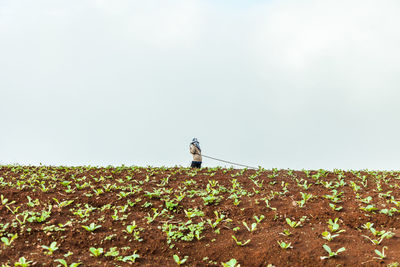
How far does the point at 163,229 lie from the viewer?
617 cm

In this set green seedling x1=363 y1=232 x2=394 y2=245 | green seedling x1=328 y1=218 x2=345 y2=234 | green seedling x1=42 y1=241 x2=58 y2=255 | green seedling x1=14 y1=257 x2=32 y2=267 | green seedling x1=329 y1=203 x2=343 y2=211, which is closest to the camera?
green seedling x1=14 y1=257 x2=32 y2=267

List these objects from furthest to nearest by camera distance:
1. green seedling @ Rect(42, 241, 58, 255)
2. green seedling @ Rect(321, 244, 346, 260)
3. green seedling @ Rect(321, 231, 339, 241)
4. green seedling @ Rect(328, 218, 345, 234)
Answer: green seedling @ Rect(328, 218, 345, 234) < green seedling @ Rect(321, 231, 339, 241) < green seedling @ Rect(42, 241, 58, 255) < green seedling @ Rect(321, 244, 346, 260)

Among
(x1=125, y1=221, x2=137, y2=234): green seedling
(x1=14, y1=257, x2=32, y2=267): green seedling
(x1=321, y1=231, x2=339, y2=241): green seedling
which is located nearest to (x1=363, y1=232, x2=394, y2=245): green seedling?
(x1=321, y1=231, x2=339, y2=241): green seedling

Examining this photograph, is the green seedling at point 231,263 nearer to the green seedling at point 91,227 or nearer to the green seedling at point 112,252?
the green seedling at point 112,252

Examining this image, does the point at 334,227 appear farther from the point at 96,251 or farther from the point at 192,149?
the point at 192,149

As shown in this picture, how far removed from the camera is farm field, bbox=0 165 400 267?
528cm

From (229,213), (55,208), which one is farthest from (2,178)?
(229,213)

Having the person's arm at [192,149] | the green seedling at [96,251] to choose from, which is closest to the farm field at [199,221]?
the green seedling at [96,251]

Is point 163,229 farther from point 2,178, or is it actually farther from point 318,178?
point 2,178

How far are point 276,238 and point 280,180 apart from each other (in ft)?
14.0

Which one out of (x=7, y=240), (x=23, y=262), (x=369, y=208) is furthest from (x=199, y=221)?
(x=369, y=208)

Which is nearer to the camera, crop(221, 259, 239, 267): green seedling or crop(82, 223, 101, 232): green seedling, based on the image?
crop(221, 259, 239, 267): green seedling

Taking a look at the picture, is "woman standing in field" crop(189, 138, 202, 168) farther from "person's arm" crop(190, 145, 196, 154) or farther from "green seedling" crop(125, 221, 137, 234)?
"green seedling" crop(125, 221, 137, 234)

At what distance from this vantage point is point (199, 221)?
665cm
